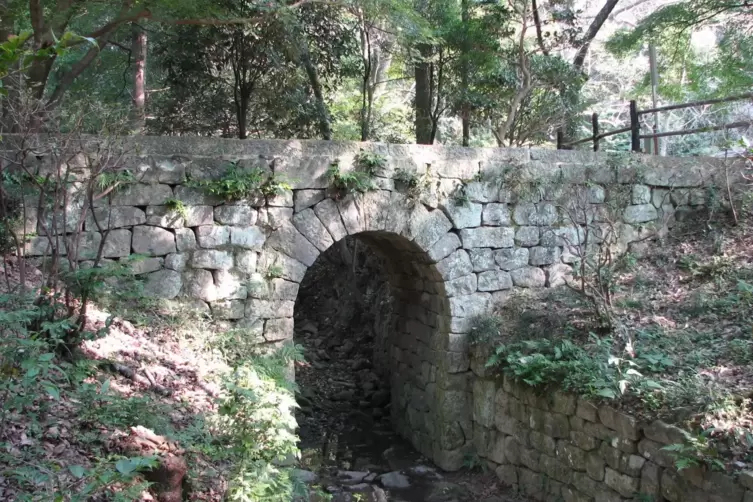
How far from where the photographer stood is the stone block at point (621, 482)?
15.1 feet

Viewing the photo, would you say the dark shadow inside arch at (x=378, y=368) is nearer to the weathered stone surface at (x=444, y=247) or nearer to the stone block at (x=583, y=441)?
the weathered stone surface at (x=444, y=247)

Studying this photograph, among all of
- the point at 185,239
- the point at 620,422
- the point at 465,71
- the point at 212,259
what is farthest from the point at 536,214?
the point at 185,239

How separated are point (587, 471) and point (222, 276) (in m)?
3.53

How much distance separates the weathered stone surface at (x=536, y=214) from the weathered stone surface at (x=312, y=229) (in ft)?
7.35

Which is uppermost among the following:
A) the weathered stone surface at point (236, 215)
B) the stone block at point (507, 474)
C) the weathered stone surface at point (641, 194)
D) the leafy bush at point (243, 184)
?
the weathered stone surface at point (641, 194)

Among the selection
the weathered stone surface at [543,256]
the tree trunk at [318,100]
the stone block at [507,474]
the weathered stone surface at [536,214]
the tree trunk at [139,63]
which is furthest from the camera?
the tree trunk at [318,100]

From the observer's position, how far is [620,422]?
184 inches

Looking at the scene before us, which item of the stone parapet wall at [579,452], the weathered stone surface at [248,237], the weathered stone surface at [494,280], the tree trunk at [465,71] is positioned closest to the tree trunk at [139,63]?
the weathered stone surface at [248,237]

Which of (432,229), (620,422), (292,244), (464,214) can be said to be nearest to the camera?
(620,422)

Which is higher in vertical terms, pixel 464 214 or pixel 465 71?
pixel 465 71

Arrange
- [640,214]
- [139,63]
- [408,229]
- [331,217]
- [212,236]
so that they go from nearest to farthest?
[212,236]
[331,217]
[408,229]
[640,214]
[139,63]

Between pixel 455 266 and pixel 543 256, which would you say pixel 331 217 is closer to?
pixel 455 266

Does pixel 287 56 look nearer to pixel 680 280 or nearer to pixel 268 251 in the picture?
pixel 268 251

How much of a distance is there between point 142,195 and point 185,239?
0.51 m
